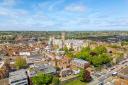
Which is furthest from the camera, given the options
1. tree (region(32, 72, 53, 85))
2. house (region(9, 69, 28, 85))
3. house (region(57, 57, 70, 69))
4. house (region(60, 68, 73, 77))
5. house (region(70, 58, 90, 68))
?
house (region(57, 57, 70, 69))

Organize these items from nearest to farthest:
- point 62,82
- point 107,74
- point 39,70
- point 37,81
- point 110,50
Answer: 1. point 37,81
2. point 62,82
3. point 39,70
4. point 107,74
5. point 110,50

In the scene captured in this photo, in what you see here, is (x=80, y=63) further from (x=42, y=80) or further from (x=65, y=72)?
(x=42, y=80)

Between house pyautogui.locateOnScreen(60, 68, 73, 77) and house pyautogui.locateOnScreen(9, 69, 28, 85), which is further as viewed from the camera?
house pyautogui.locateOnScreen(60, 68, 73, 77)

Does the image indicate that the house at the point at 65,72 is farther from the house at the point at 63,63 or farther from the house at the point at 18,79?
the house at the point at 18,79

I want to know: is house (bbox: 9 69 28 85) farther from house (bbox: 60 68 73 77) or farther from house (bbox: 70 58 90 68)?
house (bbox: 70 58 90 68)

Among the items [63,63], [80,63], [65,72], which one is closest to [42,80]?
[65,72]

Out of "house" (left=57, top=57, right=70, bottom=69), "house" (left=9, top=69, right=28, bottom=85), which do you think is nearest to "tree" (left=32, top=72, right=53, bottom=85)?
"house" (left=9, top=69, right=28, bottom=85)

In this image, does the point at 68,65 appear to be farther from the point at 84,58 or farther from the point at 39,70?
the point at 39,70

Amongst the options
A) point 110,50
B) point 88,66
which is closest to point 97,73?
point 88,66

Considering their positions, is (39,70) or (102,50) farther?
(102,50)

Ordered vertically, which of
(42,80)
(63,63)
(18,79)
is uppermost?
(42,80)

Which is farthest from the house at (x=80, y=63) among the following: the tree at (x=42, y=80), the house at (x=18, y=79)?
the house at (x=18, y=79)
